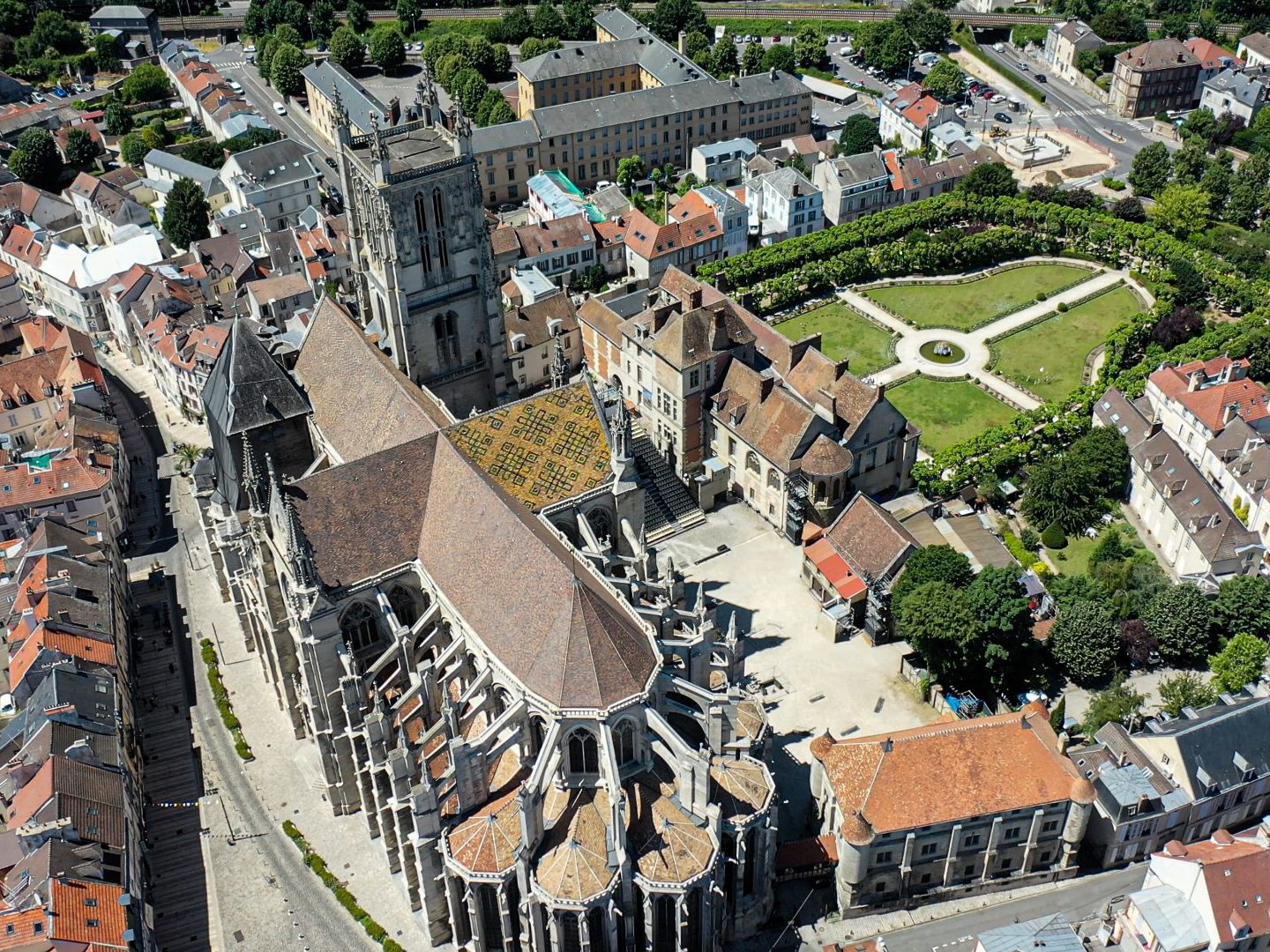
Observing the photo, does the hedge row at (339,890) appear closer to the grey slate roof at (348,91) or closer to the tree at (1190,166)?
the grey slate roof at (348,91)

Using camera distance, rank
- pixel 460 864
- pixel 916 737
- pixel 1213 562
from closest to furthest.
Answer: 1. pixel 460 864
2. pixel 916 737
3. pixel 1213 562

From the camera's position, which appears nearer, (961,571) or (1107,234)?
(961,571)

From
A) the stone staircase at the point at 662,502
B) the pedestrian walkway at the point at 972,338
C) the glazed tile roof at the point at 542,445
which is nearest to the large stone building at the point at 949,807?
the glazed tile roof at the point at 542,445

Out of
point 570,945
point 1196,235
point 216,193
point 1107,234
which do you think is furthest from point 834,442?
point 216,193

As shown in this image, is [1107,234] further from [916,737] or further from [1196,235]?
[916,737]

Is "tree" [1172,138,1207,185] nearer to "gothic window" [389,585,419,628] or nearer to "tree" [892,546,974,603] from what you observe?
"tree" [892,546,974,603]

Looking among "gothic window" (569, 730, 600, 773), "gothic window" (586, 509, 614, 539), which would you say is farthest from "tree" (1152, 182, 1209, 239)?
"gothic window" (569, 730, 600, 773)

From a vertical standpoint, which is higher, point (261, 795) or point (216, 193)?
point (216, 193)
